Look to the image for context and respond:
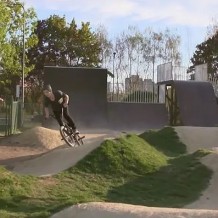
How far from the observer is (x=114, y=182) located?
1028cm

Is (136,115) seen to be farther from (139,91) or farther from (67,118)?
(67,118)

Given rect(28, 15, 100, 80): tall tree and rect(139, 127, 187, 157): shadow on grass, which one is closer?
rect(139, 127, 187, 157): shadow on grass

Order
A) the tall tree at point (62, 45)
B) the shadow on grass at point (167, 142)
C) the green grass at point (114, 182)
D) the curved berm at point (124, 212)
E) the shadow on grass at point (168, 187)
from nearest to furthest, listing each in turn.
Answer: the curved berm at point (124, 212)
the green grass at point (114, 182)
the shadow on grass at point (168, 187)
the shadow on grass at point (167, 142)
the tall tree at point (62, 45)

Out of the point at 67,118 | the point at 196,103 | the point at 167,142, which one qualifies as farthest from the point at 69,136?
the point at 196,103

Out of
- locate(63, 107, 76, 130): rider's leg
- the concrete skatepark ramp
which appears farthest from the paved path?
the concrete skatepark ramp

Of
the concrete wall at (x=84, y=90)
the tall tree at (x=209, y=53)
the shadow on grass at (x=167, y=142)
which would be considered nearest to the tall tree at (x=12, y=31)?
the concrete wall at (x=84, y=90)

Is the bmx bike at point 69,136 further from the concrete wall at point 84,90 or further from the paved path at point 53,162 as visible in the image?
the concrete wall at point 84,90

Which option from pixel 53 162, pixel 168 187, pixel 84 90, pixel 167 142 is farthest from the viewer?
pixel 84 90

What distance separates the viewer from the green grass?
8.52 meters

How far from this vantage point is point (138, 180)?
34.4 ft

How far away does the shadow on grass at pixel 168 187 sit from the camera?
9250mm

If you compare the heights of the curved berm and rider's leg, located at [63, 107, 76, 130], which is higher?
rider's leg, located at [63, 107, 76, 130]

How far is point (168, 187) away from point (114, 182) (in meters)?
0.98

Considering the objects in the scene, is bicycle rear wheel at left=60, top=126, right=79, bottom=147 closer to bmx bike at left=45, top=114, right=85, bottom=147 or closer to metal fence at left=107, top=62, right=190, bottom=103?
bmx bike at left=45, top=114, right=85, bottom=147
